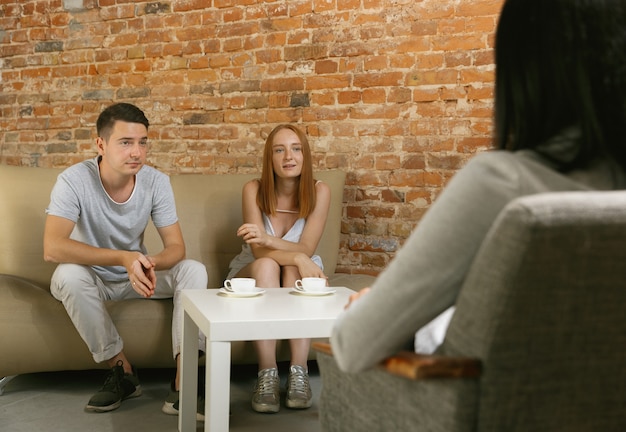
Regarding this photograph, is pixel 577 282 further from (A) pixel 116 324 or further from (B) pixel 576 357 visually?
(A) pixel 116 324

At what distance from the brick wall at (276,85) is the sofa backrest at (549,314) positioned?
8.24 feet

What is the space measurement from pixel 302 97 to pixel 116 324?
1.62 meters

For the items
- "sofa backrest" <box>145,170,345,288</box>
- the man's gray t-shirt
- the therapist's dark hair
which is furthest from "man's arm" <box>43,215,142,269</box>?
the therapist's dark hair

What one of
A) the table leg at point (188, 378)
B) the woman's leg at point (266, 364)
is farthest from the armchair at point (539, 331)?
the woman's leg at point (266, 364)

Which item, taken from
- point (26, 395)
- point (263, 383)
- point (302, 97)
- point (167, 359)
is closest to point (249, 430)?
point (263, 383)

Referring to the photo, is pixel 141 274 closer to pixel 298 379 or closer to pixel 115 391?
pixel 115 391

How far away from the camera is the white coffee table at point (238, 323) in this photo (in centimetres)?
172

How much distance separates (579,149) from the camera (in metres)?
0.93

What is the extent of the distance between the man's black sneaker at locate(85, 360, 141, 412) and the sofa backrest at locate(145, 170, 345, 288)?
715 millimetres

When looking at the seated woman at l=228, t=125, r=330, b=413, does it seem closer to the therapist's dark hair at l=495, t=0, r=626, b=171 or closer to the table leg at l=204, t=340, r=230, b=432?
the table leg at l=204, t=340, r=230, b=432

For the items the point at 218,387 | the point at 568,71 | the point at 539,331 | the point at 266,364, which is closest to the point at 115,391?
the point at 266,364

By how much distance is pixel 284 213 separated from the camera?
3.24 m

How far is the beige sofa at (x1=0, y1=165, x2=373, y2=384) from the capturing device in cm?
265

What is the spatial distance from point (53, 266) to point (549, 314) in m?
2.63
